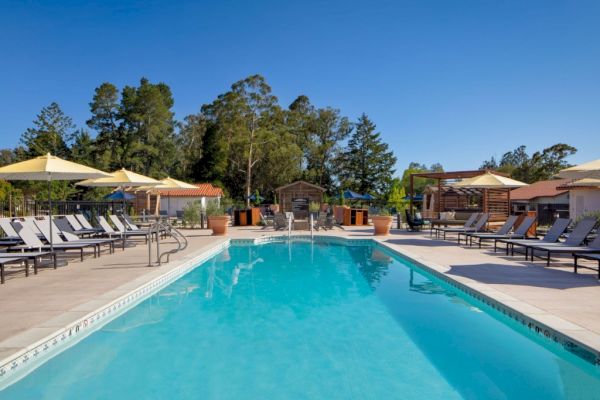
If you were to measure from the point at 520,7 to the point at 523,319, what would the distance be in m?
13.2

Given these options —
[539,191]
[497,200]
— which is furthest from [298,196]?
[539,191]

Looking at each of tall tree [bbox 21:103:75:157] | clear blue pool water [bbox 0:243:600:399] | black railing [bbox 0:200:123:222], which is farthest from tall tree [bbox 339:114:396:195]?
clear blue pool water [bbox 0:243:600:399]

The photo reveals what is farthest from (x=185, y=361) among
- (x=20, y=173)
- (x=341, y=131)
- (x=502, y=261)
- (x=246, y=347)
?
(x=341, y=131)

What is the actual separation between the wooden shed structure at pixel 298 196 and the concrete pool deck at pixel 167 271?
19.1 metres

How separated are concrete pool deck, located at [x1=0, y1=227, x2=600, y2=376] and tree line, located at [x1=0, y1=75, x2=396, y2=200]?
97.5 feet

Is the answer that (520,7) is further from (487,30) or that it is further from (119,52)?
(119,52)

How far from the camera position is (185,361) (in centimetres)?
405

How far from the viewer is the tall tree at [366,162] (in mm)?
42344

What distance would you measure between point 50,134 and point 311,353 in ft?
142

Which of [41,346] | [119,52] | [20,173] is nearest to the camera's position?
[41,346]

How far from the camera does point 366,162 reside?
42344 mm

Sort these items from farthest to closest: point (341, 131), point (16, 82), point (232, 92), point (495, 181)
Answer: point (341, 131), point (232, 92), point (16, 82), point (495, 181)

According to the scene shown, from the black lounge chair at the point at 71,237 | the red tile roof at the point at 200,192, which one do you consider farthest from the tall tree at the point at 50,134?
the black lounge chair at the point at 71,237

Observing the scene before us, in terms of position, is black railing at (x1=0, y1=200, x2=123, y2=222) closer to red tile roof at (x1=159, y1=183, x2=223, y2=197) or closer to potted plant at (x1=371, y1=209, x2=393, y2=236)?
potted plant at (x1=371, y1=209, x2=393, y2=236)
